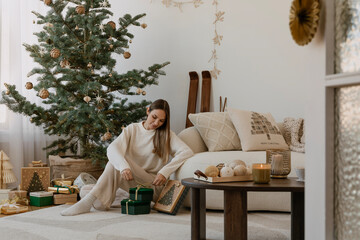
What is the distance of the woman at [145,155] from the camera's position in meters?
3.06

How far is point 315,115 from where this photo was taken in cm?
85

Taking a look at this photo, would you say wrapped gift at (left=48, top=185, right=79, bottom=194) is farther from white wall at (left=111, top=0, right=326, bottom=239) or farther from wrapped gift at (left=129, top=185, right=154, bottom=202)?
white wall at (left=111, top=0, right=326, bottom=239)

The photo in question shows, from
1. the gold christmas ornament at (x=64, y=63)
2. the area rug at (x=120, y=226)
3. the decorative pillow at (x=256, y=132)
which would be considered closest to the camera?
the area rug at (x=120, y=226)

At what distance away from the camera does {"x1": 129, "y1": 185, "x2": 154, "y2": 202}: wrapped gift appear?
2.96 m

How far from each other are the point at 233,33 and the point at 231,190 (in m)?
2.88

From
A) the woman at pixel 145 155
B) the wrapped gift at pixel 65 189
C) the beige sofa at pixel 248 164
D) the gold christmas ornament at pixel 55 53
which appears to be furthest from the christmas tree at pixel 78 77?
the beige sofa at pixel 248 164

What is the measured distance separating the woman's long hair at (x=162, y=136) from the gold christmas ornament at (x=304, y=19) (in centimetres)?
239

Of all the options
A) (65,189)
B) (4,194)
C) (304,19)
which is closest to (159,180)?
(65,189)

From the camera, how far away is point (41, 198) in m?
3.35

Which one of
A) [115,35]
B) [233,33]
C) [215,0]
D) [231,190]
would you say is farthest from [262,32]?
[231,190]

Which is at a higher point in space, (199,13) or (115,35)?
(199,13)

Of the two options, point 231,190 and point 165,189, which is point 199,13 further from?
point 231,190

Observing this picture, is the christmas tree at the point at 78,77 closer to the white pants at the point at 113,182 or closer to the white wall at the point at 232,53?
the white pants at the point at 113,182

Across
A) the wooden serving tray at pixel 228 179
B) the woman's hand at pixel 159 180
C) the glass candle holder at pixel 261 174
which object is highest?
the glass candle holder at pixel 261 174
